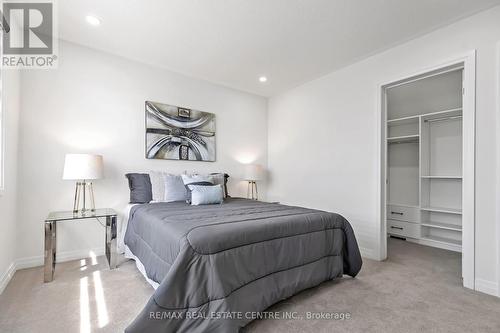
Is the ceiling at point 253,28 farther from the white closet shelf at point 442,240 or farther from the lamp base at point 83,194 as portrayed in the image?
the white closet shelf at point 442,240

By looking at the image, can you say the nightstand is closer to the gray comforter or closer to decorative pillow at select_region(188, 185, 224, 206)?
the gray comforter

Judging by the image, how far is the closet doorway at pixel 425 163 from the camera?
11.5ft

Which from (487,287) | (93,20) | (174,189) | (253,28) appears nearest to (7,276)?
(174,189)

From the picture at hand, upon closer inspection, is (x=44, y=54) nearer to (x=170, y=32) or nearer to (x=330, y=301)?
(x=170, y=32)

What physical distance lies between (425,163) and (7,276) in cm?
545

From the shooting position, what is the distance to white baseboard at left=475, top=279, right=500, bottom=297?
210 cm

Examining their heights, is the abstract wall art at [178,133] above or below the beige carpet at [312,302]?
above

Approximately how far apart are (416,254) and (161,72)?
14.6 feet

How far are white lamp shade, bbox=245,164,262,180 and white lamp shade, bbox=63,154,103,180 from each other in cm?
229

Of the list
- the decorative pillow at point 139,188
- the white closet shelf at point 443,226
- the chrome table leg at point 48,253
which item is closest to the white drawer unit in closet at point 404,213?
the white closet shelf at point 443,226

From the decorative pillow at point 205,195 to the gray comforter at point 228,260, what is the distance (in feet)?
1.74

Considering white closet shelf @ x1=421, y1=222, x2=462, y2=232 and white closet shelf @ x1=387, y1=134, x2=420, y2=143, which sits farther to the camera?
white closet shelf @ x1=387, y1=134, x2=420, y2=143

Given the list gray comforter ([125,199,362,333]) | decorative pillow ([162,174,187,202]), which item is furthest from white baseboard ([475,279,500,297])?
decorative pillow ([162,174,187,202])

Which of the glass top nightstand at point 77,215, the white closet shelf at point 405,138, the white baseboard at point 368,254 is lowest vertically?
the white baseboard at point 368,254
